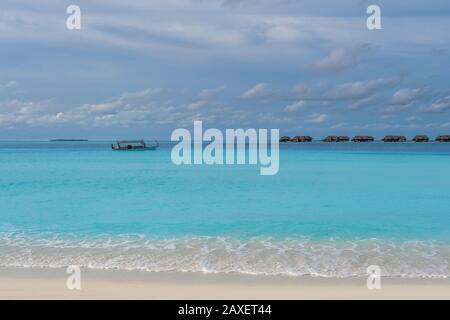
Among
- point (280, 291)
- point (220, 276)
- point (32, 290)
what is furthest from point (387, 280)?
point (32, 290)

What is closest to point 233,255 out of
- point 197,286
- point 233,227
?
point 197,286

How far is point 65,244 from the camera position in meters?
11.7

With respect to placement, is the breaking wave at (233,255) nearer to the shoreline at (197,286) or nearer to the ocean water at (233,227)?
the ocean water at (233,227)

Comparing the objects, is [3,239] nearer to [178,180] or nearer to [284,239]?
[284,239]

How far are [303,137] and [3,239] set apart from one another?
15494 centimetres

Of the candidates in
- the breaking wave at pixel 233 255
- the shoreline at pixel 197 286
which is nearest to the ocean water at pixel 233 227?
the breaking wave at pixel 233 255

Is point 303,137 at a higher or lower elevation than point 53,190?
higher

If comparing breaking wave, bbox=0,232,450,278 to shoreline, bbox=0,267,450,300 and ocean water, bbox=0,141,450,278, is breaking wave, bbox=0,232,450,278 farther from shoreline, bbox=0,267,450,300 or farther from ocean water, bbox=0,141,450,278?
shoreline, bbox=0,267,450,300

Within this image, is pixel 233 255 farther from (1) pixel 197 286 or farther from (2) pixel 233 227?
(2) pixel 233 227

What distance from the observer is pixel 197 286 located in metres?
7.86

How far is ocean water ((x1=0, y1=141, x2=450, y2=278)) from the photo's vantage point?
31.5ft

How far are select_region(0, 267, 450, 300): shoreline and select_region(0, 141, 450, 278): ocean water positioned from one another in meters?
0.48

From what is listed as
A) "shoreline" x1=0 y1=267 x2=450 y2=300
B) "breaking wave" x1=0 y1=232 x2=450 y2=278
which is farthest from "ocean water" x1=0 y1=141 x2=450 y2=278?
"shoreline" x1=0 y1=267 x2=450 y2=300
